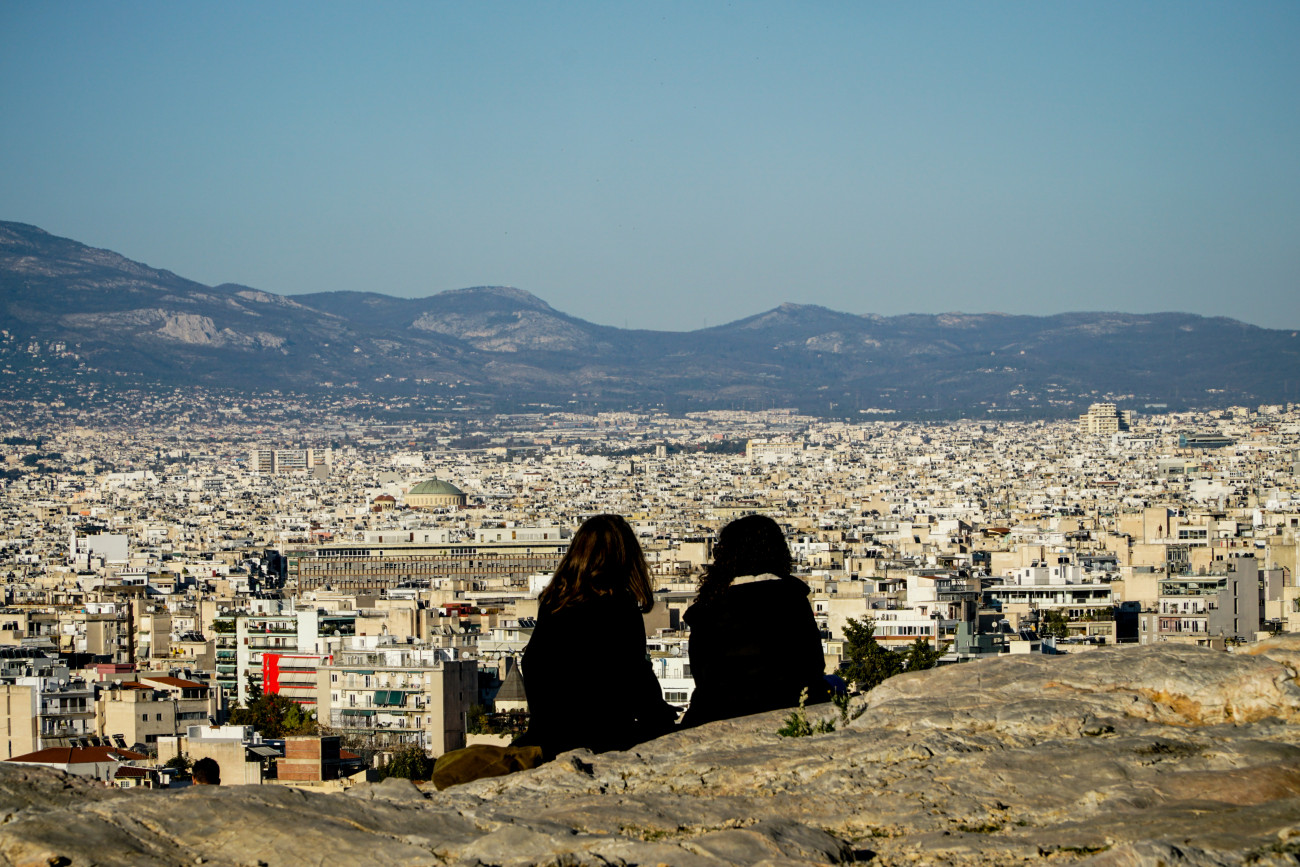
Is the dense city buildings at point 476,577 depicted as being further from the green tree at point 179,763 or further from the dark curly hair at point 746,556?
the dark curly hair at point 746,556

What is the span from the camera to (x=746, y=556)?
7855 millimetres

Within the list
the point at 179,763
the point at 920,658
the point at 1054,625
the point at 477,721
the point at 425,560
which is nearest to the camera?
the point at 179,763

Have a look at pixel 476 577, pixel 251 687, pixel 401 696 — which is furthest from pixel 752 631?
pixel 476 577

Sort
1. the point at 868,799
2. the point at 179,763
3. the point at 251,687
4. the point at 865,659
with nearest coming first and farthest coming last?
the point at 868,799 → the point at 179,763 → the point at 865,659 → the point at 251,687

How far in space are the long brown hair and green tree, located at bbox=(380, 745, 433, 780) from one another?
49.5 feet

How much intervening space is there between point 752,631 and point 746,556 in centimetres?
26

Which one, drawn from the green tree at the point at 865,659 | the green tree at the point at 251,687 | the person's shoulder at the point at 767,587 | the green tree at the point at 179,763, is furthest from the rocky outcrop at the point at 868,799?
the green tree at the point at 251,687

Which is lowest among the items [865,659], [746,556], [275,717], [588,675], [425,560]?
[425,560]

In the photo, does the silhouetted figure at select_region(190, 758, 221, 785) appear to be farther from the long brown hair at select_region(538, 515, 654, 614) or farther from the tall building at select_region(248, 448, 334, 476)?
the tall building at select_region(248, 448, 334, 476)

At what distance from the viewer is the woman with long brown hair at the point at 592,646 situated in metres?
7.27

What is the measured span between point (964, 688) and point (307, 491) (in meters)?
146

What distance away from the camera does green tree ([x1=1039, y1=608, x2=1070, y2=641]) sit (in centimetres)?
3919

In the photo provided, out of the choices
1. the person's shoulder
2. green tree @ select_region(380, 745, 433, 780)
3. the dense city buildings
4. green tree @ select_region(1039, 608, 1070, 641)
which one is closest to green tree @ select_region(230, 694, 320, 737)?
the dense city buildings

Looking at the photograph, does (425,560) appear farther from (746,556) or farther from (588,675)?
(588,675)
